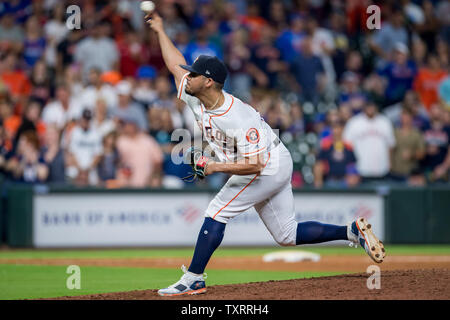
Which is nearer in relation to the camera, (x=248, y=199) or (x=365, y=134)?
(x=248, y=199)

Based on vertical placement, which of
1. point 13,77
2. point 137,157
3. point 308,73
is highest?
point 308,73

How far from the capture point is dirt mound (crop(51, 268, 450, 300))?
23.0ft

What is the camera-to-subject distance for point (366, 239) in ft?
25.9

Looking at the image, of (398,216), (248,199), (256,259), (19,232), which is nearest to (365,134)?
(398,216)

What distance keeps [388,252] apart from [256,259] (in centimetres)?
258

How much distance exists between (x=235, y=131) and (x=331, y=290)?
171 cm

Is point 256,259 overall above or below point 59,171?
below

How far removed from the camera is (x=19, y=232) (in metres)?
13.9

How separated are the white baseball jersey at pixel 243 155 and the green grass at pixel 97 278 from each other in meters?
1.76

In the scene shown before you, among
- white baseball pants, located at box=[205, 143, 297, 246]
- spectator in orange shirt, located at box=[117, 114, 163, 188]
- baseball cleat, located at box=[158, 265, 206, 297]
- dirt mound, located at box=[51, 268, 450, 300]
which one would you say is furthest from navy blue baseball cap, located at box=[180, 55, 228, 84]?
spectator in orange shirt, located at box=[117, 114, 163, 188]

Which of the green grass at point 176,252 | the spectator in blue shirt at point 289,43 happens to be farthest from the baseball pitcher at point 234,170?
the spectator in blue shirt at point 289,43

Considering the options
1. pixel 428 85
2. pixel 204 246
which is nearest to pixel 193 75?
pixel 204 246

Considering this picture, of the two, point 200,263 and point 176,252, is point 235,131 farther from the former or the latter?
point 176,252

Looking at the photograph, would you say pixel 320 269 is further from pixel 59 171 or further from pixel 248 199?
pixel 59 171
